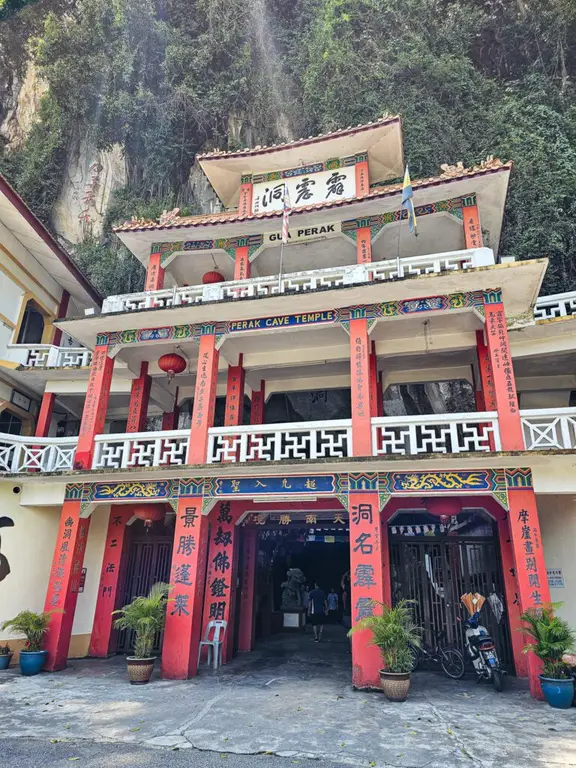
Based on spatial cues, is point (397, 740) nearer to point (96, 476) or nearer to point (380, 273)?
point (96, 476)

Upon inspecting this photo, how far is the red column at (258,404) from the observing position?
A: 12.1 meters

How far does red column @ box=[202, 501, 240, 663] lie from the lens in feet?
32.4

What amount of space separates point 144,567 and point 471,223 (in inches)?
403

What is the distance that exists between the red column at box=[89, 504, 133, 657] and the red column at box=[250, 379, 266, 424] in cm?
353

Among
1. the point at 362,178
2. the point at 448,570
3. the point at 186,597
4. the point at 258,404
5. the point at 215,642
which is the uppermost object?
the point at 362,178

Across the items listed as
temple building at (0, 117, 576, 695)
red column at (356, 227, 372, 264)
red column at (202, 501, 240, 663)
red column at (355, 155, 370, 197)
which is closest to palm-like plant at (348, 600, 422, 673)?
temple building at (0, 117, 576, 695)

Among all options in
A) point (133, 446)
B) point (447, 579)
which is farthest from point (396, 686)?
point (133, 446)

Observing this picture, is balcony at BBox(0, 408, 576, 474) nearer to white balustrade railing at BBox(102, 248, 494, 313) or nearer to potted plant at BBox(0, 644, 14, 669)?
white balustrade railing at BBox(102, 248, 494, 313)

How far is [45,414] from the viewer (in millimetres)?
13375

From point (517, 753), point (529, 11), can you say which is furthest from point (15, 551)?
point (529, 11)

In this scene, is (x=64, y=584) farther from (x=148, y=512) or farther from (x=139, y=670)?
(x=139, y=670)

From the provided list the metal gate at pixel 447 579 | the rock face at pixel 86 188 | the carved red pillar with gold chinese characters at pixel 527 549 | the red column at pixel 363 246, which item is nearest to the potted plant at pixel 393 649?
the carved red pillar with gold chinese characters at pixel 527 549

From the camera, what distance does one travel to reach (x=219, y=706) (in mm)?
6410

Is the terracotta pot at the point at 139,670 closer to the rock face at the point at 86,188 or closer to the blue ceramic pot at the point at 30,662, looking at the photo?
the blue ceramic pot at the point at 30,662
